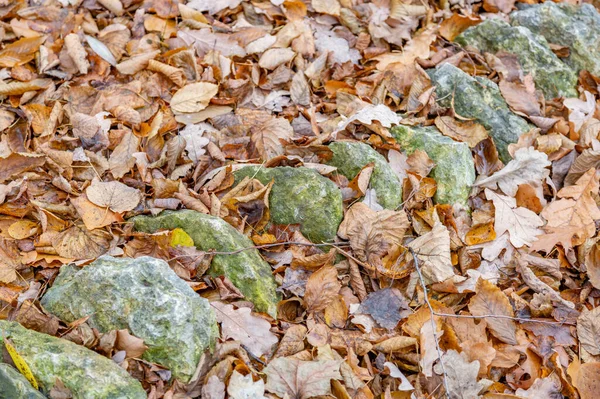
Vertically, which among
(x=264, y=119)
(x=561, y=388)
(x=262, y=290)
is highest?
(x=264, y=119)

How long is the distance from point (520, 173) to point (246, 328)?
187 cm

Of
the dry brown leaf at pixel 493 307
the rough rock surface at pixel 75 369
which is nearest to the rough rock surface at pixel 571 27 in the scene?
the dry brown leaf at pixel 493 307

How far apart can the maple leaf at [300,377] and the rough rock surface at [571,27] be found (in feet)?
9.95

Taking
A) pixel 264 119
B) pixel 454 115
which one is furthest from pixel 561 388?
pixel 264 119

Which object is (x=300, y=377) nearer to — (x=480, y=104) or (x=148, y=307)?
(x=148, y=307)

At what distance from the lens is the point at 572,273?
314 centimetres

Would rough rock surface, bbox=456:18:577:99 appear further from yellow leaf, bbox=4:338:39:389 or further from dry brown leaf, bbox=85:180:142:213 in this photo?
yellow leaf, bbox=4:338:39:389

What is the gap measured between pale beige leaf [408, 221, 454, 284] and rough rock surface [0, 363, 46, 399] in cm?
176

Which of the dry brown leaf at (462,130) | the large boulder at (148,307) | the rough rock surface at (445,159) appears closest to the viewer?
the large boulder at (148,307)

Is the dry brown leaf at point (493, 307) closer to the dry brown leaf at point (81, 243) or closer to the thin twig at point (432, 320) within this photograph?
the thin twig at point (432, 320)

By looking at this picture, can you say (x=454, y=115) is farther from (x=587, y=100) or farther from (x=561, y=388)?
(x=561, y=388)

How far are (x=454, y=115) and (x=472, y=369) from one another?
1.65 m

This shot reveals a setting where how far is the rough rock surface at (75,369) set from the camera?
208 cm

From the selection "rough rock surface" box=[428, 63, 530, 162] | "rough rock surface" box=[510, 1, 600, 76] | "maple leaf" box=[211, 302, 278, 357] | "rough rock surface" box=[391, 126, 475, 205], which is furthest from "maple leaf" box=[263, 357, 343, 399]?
"rough rock surface" box=[510, 1, 600, 76]
